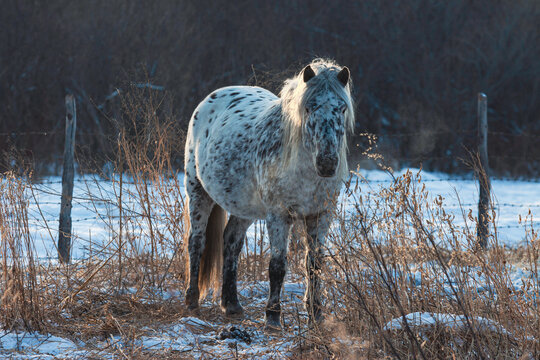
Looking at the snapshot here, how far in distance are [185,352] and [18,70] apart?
1202 cm

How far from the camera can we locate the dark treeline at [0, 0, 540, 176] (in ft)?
45.0

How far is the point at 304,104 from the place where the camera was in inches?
145

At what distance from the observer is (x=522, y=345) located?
106 inches

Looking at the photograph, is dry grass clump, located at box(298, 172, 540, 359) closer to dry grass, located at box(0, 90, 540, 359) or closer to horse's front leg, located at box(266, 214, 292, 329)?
dry grass, located at box(0, 90, 540, 359)

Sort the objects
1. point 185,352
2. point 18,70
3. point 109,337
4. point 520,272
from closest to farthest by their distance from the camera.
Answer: point 185,352 < point 109,337 < point 520,272 < point 18,70

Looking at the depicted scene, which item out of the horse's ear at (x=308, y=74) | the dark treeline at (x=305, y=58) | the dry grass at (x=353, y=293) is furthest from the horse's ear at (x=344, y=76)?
the dark treeline at (x=305, y=58)

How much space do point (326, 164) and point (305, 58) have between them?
12185mm

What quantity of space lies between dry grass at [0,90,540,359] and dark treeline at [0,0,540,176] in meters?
7.99

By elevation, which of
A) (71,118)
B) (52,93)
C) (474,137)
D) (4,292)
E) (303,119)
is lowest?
(4,292)

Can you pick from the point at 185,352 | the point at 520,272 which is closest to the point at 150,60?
the point at 520,272

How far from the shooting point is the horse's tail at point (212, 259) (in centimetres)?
502

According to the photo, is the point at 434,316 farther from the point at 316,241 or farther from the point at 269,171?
the point at 269,171

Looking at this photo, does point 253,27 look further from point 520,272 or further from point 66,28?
point 520,272

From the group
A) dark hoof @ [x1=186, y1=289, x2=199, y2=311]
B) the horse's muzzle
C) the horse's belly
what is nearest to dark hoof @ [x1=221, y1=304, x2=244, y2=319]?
dark hoof @ [x1=186, y1=289, x2=199, y2=311]
